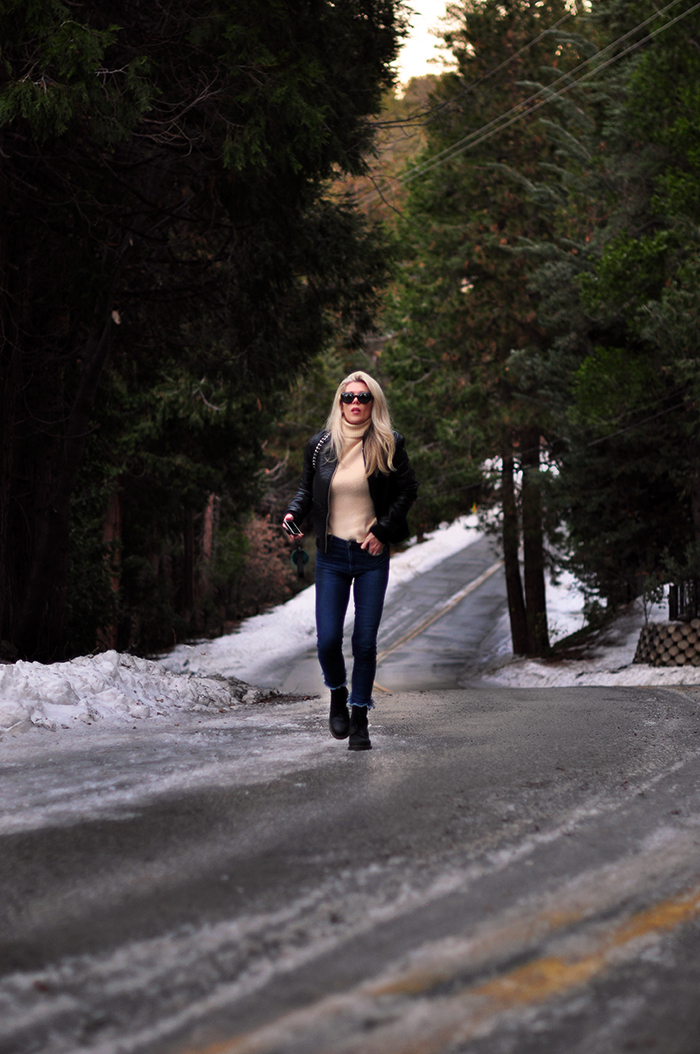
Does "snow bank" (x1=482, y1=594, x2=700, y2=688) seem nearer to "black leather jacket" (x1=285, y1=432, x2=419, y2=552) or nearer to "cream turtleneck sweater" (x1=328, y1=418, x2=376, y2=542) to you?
"black leather jacket" (x1=285, y1=432, x2=419, y2=552)

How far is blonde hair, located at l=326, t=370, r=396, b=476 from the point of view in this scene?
5.96 metres

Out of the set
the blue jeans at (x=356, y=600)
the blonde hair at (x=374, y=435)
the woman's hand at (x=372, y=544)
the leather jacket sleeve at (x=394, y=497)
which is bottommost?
the blue jeans at (x=356, y=600)

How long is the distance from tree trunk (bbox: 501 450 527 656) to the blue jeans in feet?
61.5

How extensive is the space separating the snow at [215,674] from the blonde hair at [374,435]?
2712 mm

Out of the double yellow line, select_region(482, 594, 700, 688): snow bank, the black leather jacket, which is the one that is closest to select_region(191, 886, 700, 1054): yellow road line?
the black leather jacket

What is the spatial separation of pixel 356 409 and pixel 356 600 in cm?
117

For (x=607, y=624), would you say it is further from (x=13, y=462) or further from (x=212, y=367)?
(x=13, y=462)

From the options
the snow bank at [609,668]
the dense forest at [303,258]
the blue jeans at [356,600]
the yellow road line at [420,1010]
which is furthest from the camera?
the snow bank at [609,668]

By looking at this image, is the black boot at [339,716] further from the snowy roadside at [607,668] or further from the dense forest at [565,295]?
the snowy roadside at [607,668]

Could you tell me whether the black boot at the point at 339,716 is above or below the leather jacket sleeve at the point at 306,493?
below

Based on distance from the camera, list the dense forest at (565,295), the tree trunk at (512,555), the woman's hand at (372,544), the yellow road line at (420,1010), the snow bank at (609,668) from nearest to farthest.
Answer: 1. the yellow road line at (420,1010)
2. the woman's hand at (372,544)
3. the dense forest at (565,295)
4. the snow bank at (609,668)
5. the tree trunk at (512,555)

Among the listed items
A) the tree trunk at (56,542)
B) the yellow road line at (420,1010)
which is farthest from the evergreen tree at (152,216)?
the yellow road line at (420,1010)

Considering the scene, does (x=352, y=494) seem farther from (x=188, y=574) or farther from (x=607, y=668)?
(x=188, y=574)

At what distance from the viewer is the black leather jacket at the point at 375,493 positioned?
19.7 feet
